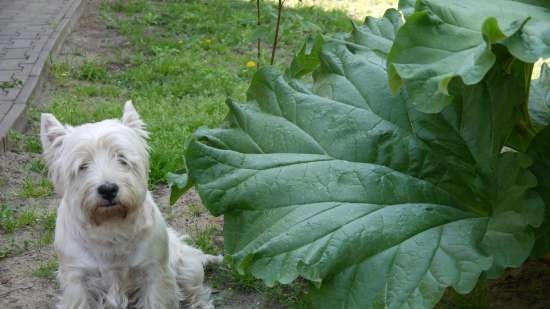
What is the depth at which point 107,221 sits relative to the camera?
394cm

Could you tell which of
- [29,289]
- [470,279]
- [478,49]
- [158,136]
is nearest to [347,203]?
[470,279]

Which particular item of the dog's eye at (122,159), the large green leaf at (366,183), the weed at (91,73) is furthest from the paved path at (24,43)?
the large green leaf at (366,183)

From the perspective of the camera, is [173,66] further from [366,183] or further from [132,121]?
[366,183]

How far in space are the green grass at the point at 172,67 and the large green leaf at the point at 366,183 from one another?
246 cm

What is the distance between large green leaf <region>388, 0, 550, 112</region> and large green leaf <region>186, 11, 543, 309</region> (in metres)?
0.20

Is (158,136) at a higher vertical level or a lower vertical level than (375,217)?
lower

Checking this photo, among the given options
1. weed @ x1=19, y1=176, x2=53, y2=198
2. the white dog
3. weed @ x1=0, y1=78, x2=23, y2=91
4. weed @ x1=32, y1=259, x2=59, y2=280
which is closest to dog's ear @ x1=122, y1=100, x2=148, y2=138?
the white dog

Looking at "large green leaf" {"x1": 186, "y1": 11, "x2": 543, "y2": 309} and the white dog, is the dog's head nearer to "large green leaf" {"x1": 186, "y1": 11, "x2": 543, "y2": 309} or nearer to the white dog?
the white dog

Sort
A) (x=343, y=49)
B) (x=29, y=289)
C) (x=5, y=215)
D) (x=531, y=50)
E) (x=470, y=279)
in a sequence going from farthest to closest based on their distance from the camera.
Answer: (x=5, y=215)
(x=29, y=289)
(x=343, y=49)
(x=470, y=279)
(x=531, y=50)

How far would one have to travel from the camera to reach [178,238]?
186 inches

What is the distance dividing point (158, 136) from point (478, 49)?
4.37 m

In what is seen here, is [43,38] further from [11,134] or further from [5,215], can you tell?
[5,215]

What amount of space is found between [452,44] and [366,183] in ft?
2.40

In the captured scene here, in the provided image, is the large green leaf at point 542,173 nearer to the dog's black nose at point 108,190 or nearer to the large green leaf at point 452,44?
the large green leaf at point 452,44
